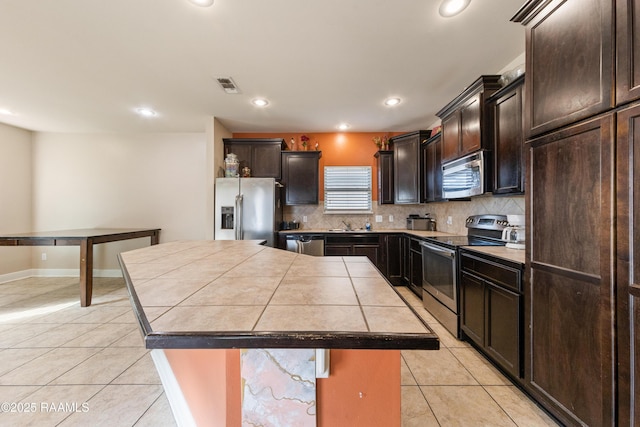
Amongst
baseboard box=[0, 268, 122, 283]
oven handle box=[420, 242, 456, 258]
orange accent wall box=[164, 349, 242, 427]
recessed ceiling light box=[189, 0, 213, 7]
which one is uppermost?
recessed ceiling light box=[189, 0, 213, 7]

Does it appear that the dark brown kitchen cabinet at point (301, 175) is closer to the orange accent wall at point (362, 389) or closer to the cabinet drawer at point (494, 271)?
the cabinet drawer at point (494, 271)

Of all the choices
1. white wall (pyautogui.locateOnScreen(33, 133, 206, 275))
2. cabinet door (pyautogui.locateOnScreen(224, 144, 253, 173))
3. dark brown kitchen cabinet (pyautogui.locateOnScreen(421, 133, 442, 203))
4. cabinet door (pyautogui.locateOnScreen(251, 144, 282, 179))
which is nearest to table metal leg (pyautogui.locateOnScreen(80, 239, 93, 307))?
white wall (pyautogui.locateOnScreen(33, 133, 206, 275))

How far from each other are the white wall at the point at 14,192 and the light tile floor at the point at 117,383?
99.2 inches

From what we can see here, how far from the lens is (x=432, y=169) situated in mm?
3650

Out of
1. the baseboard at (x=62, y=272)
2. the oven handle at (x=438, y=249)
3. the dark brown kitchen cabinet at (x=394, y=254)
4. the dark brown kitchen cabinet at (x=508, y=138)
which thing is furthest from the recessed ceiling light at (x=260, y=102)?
the baseboard at (x=62, y=272)

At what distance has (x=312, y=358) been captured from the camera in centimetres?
74

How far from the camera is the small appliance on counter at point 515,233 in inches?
80.7

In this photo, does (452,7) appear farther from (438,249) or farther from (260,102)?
(260,102)

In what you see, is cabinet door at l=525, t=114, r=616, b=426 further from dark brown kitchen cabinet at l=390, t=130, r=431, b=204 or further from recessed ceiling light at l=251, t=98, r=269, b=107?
recessed ceiling light at l=251, t=98, r=269, b=107

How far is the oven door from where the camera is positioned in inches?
94.5

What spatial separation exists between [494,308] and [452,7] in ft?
7.28

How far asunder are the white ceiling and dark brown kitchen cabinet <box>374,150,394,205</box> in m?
0.77

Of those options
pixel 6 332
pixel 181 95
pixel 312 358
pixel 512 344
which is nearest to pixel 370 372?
pixel 312 358

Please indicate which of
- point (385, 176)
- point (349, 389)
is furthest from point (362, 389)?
point (385, 176)
